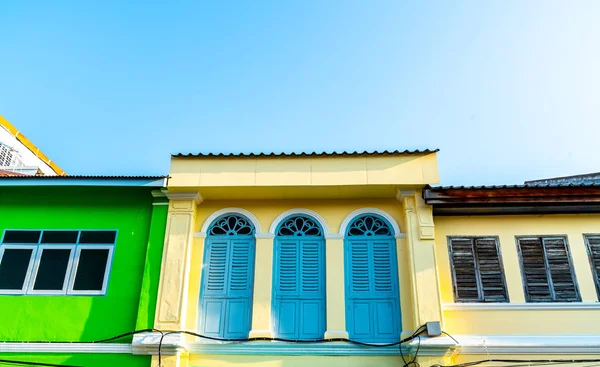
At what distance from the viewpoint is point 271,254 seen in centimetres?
936

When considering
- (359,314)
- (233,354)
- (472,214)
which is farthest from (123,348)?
(472,214)

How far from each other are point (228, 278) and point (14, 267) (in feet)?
12.8

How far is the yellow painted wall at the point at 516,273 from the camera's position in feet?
28.5

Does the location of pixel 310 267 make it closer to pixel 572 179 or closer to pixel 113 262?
pixel 113 262

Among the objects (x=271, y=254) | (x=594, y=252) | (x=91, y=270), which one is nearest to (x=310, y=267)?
(x=271, y=254)

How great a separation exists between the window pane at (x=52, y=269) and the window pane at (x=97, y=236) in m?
0.35

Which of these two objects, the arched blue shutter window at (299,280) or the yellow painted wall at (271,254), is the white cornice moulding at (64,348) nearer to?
the yellow painted wall at (271,254)

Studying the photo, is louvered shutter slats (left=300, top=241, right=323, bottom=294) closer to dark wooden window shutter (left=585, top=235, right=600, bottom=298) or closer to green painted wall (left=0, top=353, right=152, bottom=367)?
green painted wall (left=0, top=353, right=152, bottom=367)

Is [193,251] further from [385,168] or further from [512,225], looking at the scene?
[512,225]

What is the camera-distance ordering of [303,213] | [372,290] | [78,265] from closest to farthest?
[372,290], [78,265], [303,213]

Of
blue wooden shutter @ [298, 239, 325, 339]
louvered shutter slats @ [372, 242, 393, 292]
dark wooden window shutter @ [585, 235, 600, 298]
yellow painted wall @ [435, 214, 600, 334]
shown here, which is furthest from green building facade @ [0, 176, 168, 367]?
dark wooden window shutter @ [585, 235, 600, 298]

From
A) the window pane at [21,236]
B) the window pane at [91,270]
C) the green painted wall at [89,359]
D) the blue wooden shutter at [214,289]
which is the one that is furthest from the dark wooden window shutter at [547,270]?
the window pane at [21,236]

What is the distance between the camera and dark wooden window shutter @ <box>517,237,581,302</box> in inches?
352

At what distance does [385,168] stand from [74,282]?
5868 mm
